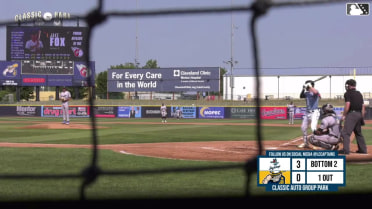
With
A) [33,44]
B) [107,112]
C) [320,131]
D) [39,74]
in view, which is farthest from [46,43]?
[320,131]

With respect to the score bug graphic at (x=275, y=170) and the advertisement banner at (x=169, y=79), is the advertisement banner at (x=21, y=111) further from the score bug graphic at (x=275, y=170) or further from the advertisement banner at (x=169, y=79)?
the score bug graphic at (x=275, y=170)

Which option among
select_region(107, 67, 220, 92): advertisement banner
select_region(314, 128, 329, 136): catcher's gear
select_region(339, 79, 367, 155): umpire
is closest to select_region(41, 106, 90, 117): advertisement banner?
select_region(107, 67, 220, 92): advertisement banner

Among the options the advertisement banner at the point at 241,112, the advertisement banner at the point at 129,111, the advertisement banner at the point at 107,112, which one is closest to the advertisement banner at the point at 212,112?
the advertisement banner at the point at 241,112

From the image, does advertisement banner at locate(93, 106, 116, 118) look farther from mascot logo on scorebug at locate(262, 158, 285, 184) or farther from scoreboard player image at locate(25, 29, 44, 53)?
mascot logo on scorebug at locate(262, 158, 285, 184)

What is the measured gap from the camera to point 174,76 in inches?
1687

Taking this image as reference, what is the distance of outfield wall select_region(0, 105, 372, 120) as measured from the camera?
35969 mm

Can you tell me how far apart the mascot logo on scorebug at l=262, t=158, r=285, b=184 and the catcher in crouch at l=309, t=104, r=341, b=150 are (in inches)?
193

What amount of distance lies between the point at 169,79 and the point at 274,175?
39.4 m

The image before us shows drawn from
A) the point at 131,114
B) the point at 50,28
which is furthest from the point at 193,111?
the point at 50,28

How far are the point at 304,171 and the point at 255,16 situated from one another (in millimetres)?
1561

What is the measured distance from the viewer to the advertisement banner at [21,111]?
38125mm

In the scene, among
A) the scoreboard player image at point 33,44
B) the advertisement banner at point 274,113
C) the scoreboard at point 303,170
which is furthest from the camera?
the advertisement banner at point 274,113

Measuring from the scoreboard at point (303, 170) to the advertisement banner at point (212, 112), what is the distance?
1289 inches

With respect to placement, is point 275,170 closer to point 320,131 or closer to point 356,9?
point 356,9
